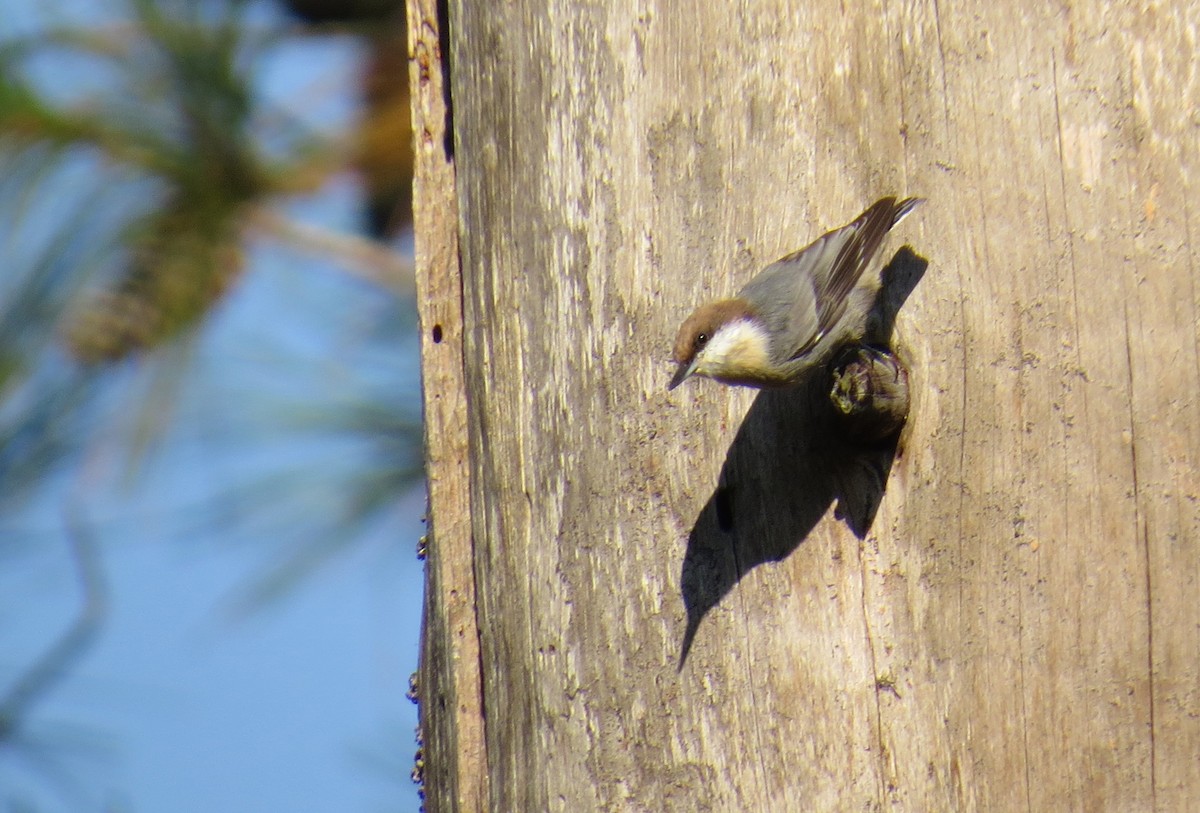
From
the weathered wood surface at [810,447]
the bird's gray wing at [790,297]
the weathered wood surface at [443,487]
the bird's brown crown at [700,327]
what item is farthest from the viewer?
the weathered wood surface at [443,487]

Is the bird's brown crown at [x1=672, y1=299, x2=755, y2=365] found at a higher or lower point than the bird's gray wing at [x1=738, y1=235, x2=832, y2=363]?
lower

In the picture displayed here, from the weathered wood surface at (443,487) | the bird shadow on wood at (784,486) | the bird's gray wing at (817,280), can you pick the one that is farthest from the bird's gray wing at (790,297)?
the weathered wood surface at (443,487)

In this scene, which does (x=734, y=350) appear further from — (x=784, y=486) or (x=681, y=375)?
(x=784, y=486)

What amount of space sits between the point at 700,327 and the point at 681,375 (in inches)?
4.6

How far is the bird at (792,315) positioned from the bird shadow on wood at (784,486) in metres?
0.08

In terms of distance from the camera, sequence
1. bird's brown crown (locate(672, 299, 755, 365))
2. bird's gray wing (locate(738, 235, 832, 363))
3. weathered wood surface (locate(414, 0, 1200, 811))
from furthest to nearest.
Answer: bird's gray wing (locate(738, 235, 832, 363))
bird's brown crown (locate(672, 299, 755, 365))
weathered wood surface (locate(414, 0, 1200, 811))

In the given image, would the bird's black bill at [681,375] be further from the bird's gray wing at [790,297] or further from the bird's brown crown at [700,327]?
the bird's gray wing at [790,297]

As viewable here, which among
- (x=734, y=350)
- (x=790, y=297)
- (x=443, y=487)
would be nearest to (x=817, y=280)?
(x=790, y=297)

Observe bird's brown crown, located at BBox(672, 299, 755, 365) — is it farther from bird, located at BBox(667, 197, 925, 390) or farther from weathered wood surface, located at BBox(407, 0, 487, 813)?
weathered wood surface, located at BBox(407, 0, 487, 813)

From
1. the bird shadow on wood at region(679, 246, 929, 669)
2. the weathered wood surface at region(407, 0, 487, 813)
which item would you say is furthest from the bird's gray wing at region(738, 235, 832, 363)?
the weathered wood surface at region(407, 0, 487, 813)

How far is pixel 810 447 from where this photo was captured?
227cm

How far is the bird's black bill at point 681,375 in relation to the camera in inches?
86.3

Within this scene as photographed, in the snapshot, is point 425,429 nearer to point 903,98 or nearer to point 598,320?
point 598,320

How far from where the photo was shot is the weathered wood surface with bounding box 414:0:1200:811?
2.05 metres
